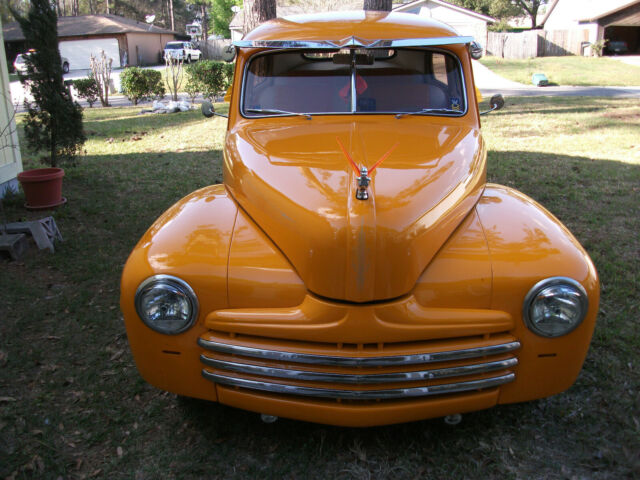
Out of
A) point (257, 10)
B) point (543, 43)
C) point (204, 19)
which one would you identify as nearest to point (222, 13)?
point (204, 19)

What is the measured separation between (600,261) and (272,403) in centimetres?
351

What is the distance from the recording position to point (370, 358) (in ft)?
6.83

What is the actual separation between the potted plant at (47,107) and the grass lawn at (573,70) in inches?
790

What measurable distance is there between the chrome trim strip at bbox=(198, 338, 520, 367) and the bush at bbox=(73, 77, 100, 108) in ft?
56.4

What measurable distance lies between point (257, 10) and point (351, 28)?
238 inches

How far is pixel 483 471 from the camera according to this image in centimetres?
238

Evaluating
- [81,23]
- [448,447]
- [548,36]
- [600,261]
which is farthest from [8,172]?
[81,23]

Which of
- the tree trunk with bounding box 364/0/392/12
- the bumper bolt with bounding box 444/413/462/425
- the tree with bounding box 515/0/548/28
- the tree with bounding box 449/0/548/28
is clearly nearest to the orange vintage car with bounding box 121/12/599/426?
the bumper bolt with bounding box 444/413/462/425

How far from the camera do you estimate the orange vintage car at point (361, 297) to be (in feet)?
6.91

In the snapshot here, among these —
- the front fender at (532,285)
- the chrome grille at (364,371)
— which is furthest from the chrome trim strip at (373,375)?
the front fender at (532,285)

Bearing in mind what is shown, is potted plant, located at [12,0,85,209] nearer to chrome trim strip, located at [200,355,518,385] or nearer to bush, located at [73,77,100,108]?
chrome trim strip, located at [200,355,518,385]

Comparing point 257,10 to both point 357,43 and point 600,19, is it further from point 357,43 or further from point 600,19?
point 600,19

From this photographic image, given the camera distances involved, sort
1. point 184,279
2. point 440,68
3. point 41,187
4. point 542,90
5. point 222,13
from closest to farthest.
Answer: point 184,279, point 440,68, point 41,187, point 542,90, point 222,13

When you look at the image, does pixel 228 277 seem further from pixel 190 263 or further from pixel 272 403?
pixel 272 403
